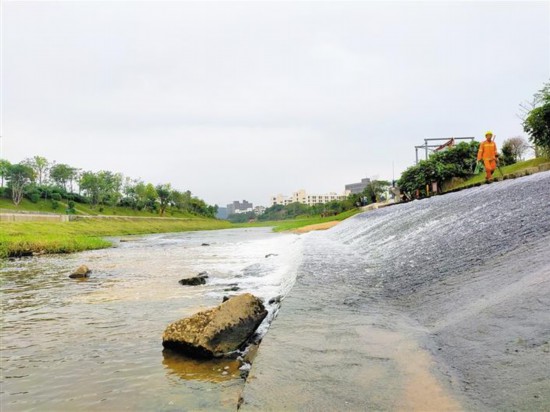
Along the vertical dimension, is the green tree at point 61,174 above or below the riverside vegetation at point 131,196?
above

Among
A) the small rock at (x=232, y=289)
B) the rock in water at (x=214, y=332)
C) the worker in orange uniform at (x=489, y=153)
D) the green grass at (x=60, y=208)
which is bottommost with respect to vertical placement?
the small rock at (x=232, y=289)

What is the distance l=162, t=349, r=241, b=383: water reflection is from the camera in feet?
14.7

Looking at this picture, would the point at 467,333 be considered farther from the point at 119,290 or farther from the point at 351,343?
the point at 119,290

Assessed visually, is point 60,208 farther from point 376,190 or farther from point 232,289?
point 232,289

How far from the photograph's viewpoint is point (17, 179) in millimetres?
89625

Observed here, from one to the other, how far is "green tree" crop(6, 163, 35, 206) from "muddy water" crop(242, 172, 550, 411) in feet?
329

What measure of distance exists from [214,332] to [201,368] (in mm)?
518

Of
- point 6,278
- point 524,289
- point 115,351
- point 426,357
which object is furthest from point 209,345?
point 6,278

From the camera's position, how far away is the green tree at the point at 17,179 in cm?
8757

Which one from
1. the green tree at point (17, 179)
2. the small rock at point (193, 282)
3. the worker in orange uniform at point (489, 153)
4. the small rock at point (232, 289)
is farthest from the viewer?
the green tree at point (17, 179)

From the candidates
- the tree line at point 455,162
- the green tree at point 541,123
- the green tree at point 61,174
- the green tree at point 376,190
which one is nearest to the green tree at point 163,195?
the green tree at point 61,174

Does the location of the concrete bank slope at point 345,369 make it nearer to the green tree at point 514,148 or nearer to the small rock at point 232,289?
the small rock at point 232,289

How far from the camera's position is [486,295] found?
4906mm

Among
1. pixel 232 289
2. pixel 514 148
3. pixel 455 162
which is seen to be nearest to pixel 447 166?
pixel 455 162
